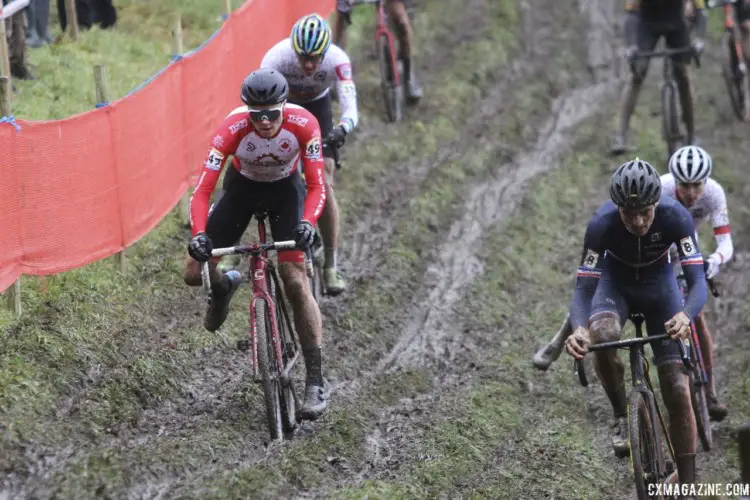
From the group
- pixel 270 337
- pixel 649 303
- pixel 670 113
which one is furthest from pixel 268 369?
pixel 670 113

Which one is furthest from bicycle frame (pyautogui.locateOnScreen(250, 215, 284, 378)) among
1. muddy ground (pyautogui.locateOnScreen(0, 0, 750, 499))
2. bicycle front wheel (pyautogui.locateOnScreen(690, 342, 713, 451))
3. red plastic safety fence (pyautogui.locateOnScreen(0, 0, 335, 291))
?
bicycle front wheel (pyautogui.locateOnScreen(690, 342, 713, 451))

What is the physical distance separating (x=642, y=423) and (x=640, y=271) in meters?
1.12

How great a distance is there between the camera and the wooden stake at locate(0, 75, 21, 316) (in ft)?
27.5

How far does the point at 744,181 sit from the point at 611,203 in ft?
26.0

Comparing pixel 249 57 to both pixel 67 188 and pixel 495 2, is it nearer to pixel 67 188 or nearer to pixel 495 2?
pixel 67 188

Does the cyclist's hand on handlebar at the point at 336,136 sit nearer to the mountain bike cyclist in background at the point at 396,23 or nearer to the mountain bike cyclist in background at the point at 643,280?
the mountain bike cyclist in background at the point at 643,280

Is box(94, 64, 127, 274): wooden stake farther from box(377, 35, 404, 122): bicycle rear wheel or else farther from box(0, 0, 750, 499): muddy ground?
box(377, 35, 404, 122): bicycle rear wheel

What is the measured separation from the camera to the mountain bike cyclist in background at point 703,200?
866 centimetres

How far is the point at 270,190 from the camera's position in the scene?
8.16 metres

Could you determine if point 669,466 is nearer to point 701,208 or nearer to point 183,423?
point 701,208

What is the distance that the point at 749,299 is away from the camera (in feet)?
39.8

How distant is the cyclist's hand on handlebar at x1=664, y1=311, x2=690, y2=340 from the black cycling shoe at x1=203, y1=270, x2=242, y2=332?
9.94 ft

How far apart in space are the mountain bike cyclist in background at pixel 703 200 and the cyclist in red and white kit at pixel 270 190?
110 inches

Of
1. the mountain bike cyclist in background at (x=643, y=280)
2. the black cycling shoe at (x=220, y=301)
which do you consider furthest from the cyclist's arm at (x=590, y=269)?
the black cycling shoe at (x=220, y=301)
